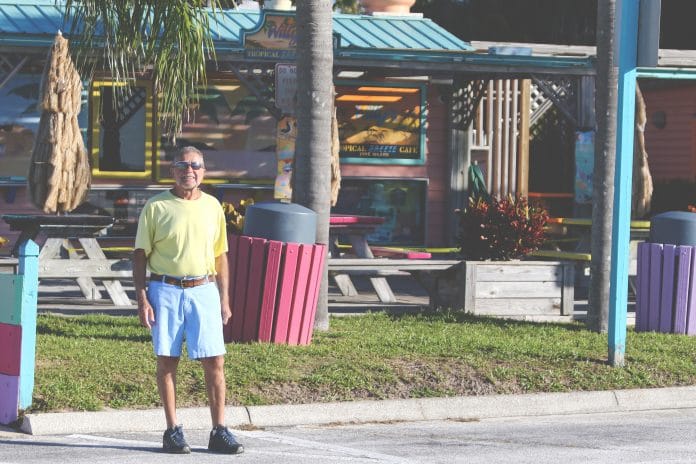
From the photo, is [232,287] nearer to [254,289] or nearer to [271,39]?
[254,289]

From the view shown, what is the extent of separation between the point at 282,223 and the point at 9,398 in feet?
11.1

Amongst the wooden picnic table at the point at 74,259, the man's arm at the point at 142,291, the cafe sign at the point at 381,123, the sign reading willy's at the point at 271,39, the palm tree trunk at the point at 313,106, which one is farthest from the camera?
the cafe sign at the point at 381,123

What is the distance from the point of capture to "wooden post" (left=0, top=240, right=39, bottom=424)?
9305mm

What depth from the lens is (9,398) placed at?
372 inches

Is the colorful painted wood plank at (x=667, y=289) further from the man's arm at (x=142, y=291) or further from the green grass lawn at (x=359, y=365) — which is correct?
the man's arm at (x=142, y=291)

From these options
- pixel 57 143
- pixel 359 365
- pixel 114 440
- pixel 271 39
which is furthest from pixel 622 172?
pixel 271 39

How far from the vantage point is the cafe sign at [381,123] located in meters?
23.6

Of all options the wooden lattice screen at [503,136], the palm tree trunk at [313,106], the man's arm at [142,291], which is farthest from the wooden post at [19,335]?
the wooden lattice screen at [503,136]

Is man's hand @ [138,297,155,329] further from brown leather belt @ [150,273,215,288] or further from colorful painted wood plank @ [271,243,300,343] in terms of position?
colorful painted wood plank @ [271,243,300,343]

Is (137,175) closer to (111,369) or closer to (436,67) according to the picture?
(436,67)

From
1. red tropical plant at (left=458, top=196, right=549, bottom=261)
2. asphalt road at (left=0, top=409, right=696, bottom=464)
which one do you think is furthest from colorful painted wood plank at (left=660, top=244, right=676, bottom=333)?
asphalt road at (left=0, top=409, right=696, bottom=464)

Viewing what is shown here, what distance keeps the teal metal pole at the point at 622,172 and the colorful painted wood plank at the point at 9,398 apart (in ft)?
16.2

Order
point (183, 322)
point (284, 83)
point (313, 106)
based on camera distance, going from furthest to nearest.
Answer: point (284, 83) → point (313, 106) → point (183, 322)

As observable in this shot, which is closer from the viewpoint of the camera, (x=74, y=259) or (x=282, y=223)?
(x=282, y=223)
